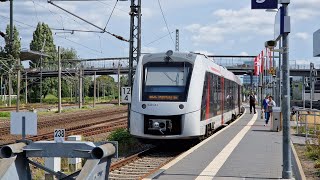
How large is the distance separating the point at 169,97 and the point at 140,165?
260 cm

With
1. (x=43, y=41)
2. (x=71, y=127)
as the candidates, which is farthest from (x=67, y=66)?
(x=71, y=127)

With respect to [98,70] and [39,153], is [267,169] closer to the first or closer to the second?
[39,153]

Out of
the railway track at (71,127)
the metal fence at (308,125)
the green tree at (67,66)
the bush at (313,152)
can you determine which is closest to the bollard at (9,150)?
the bush at (313,152)

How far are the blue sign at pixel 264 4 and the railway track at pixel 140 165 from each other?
14.0 ft

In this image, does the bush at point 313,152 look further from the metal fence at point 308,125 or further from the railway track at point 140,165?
the metal fence at point 308,125

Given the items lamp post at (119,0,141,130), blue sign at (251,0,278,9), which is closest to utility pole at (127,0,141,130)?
lamp post at (119,0,141,130)

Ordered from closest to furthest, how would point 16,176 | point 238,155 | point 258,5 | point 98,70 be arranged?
point 16,176 → point 258,5 → point 238,155 → point 98,70

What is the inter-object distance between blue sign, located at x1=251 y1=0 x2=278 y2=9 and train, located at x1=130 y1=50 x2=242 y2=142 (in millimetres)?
6234

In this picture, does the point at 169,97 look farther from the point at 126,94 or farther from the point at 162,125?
the point at 126,94

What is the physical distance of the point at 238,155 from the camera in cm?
1456

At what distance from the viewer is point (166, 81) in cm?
1655

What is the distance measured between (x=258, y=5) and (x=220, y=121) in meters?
13.2

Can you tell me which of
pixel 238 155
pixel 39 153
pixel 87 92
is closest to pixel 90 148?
pixel 39 153

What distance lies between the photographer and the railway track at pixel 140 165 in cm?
1282
